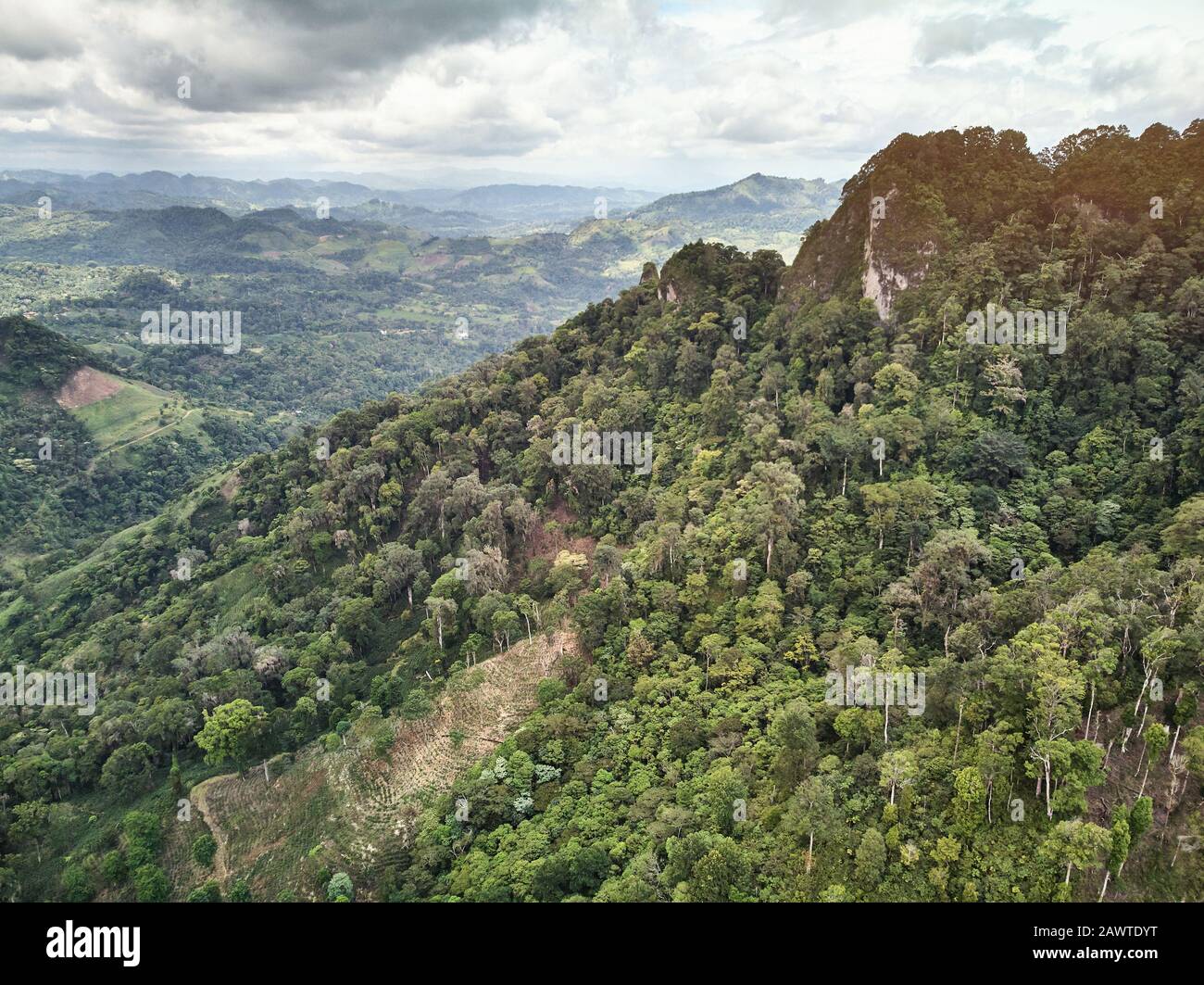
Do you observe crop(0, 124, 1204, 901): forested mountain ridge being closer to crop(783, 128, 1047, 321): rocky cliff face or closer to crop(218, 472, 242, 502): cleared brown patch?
crop(783, 128, 1047, 321): rocky cliff face

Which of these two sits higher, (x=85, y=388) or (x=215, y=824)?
(x=85, y=388)

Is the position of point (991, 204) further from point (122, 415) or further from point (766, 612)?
point (122, 415)
